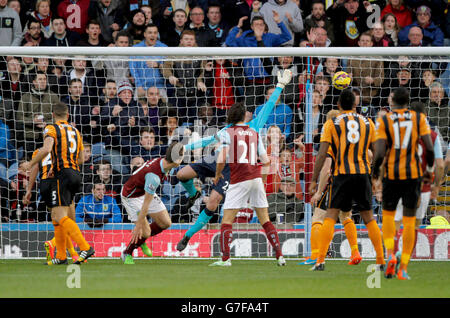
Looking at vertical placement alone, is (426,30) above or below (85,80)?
above

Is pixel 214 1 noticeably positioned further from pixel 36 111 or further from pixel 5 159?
pixel 5 159

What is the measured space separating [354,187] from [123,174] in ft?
18.5

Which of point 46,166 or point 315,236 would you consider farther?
point 46,166

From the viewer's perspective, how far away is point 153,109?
44.2 feet

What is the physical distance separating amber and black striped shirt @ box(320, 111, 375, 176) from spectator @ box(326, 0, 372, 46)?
657 centimetres

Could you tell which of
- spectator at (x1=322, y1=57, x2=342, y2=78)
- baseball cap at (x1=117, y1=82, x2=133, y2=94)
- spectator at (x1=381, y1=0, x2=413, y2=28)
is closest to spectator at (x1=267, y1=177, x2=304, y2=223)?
spectator at (x1=322, y1=57, x2=342, y2=78)

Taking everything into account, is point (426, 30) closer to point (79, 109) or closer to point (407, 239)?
point (79, 109)

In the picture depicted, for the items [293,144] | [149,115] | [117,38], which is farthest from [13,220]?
[293,144]

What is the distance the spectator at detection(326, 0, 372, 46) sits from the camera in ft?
49.6

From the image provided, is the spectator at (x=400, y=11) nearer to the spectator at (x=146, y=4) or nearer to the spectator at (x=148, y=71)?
the spectator at (x=146, y=4)

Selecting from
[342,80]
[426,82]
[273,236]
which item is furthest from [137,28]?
[273,236]

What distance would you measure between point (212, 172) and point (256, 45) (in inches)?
147

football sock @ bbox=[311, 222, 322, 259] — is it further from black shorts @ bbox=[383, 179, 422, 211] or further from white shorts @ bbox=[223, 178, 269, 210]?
black shorts @ bbox=[383, 179, 422, 211]

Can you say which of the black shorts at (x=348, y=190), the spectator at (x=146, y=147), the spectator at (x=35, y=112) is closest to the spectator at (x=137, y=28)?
the spectator at (x=35, y=112)
